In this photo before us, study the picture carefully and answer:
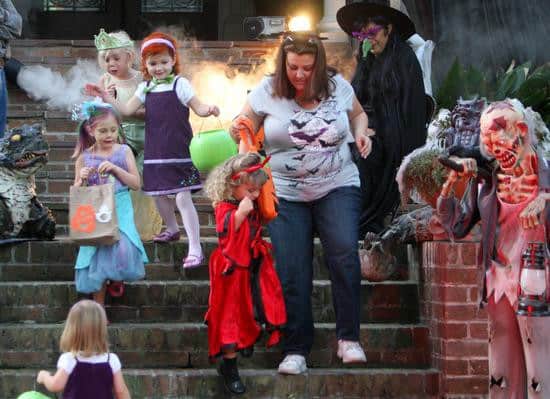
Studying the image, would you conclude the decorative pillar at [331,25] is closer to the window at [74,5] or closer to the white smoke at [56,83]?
the white smoke at [56,83]

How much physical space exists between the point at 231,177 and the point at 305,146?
51 centimetres

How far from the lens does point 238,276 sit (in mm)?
7371

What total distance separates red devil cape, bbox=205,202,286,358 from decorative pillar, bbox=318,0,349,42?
19.7ft

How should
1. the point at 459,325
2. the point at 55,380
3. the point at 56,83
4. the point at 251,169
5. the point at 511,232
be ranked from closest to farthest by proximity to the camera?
1. the point at 55,380
2. the point at 511,232
3. the point at 251,169
4. the point at 459,325
5. the point at 56,83

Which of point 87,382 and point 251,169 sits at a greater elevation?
point 251,169

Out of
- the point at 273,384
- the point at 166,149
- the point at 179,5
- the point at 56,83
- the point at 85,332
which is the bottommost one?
the point at 273,384

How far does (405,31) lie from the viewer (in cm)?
952

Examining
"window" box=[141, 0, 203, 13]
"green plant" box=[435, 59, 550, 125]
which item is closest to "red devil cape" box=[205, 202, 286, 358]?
"green plant" box=[435, 59, 550, 125]

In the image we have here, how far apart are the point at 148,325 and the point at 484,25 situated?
4413 mm

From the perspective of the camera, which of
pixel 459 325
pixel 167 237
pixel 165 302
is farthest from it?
pixel 167 237

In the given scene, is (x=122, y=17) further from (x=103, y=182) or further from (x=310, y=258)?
(x=310, y=258)

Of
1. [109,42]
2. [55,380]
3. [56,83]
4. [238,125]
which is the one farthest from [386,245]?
[56,83]

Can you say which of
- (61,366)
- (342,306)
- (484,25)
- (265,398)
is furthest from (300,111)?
(484,25)

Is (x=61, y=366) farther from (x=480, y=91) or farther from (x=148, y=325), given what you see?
(x=480, y=91)
